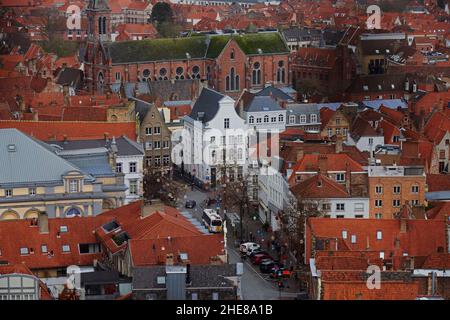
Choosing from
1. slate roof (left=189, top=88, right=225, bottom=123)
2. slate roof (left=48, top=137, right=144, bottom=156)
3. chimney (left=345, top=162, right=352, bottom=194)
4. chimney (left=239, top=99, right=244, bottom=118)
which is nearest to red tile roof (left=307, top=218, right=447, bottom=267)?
chimney (left=345, top=162, right=352, bottom=194)

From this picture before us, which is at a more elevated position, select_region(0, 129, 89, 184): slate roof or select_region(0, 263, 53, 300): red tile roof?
select_region(0, 129, 89, 184): slate roof

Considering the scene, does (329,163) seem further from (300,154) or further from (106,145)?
(106,145)

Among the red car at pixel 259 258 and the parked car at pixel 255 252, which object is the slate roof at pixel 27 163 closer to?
the parked car at pixel 255 252

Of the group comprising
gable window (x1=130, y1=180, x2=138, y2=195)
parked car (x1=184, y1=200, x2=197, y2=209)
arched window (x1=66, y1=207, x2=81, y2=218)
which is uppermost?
arched window (x1=66, y1=207, x2=81, y2=218)

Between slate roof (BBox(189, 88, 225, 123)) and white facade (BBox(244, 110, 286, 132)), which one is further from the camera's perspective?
white facade (BBox(244, 110, 286, 132))

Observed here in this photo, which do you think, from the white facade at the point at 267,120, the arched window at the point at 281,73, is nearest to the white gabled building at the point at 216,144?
the white facade at the point at 267,120

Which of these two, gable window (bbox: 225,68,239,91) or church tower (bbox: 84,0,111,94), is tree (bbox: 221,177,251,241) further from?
gable window (bbox: 225,68,239,91)

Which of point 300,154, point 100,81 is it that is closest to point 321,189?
point 300,154
